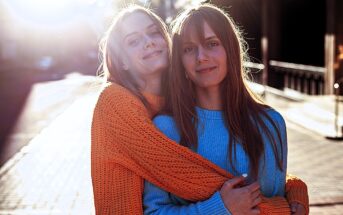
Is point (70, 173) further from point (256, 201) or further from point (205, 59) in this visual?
point (256, 201)

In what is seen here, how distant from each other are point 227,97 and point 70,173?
682 centimetres

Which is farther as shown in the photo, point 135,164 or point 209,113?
point 209,113

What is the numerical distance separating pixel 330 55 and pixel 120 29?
14.5m

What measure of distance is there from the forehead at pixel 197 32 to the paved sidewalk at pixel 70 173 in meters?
4.70

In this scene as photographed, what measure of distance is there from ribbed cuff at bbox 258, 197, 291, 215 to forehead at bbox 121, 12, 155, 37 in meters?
0.98

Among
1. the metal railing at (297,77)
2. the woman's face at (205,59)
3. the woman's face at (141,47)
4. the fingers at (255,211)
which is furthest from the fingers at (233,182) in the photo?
the metal railing at (297,77)

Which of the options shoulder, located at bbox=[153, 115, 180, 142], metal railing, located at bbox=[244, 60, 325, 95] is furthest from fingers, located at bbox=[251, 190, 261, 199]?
metal railing, located at bbox=[244, 60, 325, 95]

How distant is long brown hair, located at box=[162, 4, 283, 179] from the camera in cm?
223

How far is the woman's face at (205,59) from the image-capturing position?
2.25 m

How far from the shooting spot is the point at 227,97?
7.68ft

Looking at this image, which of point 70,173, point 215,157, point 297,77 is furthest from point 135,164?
point 297,77

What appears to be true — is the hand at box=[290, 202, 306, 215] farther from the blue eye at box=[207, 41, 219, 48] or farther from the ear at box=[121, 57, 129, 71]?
the ear at box=[121, 57, 129, 71]

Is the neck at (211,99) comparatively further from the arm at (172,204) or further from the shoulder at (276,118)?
the arm at (172,204)

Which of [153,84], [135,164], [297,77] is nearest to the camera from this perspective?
[135,164]
